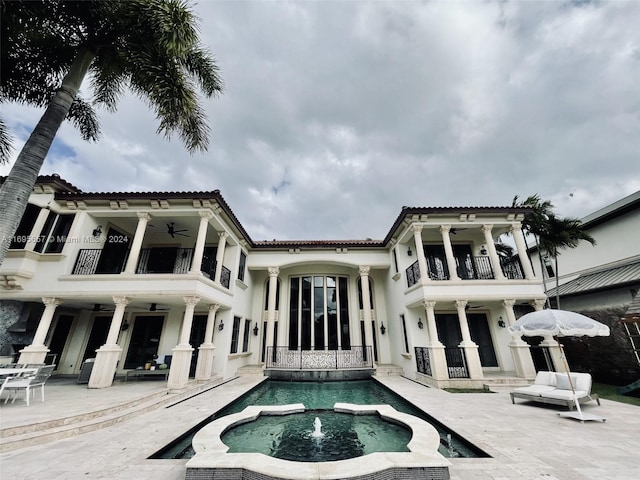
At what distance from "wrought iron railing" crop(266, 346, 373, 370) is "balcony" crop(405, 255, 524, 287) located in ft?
13.9

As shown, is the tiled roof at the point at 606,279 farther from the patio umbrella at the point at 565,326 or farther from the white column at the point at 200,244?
the white column at the point at 200,244

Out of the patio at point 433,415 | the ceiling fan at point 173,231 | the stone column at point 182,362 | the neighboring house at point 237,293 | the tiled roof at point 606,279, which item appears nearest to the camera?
the patio at point 433,415

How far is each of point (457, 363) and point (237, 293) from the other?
9.94 m

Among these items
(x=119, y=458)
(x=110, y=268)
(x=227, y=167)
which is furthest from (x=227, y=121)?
(x=119, y=458)

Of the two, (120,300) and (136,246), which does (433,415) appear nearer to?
(120,300)

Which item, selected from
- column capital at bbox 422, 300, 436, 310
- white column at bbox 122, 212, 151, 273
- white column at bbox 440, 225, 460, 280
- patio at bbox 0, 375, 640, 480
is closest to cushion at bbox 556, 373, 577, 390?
patio at bbox 0, 375, 640, 480

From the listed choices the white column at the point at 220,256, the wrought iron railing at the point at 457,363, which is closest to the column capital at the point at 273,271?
the white column at the point at 220,256

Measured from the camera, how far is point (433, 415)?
515 centimetres

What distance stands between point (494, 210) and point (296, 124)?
420 inches

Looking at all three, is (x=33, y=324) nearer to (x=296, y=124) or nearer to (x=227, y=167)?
(x=227, y=167)

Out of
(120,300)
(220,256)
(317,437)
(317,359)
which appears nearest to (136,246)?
(120,300)

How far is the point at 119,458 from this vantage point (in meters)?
3.30

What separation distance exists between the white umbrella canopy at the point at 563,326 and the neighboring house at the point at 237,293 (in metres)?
3.51

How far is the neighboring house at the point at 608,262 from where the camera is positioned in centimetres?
891
